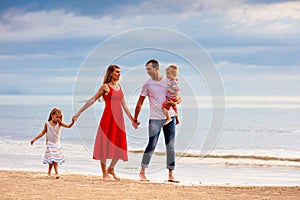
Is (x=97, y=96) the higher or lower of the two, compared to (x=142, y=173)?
higher

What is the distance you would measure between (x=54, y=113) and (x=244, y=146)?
36.9ft

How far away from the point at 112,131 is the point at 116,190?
1.32m

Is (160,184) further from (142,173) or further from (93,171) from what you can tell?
(93,171)

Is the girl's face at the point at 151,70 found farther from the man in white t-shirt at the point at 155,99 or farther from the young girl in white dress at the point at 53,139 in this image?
the young girl in white dress at the point at 53,139

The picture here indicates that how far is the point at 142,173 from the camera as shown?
394 inches

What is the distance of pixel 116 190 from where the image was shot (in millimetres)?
8664

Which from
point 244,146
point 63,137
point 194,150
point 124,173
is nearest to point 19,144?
point 63,137

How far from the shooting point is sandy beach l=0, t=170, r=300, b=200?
8180 mm

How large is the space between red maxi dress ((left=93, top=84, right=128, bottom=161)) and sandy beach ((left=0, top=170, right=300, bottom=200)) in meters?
0.49

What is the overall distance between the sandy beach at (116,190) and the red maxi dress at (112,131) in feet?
1.60

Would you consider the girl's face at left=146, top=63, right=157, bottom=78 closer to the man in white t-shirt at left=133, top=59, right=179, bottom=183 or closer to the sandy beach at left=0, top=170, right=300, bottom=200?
the man in white t-shirt at left=133, top=59, right=179, bottom=183

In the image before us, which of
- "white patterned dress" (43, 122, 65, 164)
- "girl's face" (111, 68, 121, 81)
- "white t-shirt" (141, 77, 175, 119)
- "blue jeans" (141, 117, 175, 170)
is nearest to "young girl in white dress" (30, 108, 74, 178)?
"white patterned dress" (43, 122, 65, 164)

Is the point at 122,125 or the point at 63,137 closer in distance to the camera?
the point at 122,125

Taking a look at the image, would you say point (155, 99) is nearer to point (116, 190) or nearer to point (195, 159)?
point (116, 190)
